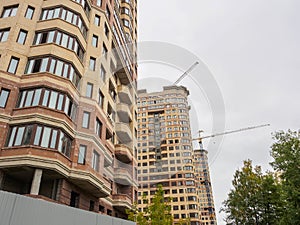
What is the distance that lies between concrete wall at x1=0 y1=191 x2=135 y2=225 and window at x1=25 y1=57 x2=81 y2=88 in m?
11.3

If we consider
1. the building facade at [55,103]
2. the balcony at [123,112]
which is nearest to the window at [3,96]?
the building facade at [55,103]

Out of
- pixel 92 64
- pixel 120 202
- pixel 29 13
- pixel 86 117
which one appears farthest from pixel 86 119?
pixel 29 13

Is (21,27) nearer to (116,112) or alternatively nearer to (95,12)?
(95,12)

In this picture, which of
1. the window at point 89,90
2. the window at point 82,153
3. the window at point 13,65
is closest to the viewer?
the window at point 82,153

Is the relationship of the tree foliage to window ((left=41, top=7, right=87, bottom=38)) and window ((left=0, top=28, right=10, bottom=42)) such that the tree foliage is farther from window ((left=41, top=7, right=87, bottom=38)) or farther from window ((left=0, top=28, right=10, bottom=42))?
window ((left=0, top=28, right=10, bottom=42))

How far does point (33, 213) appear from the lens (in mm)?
6844

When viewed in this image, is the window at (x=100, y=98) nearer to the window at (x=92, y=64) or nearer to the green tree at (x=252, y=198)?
the window at (x=92, y=64)

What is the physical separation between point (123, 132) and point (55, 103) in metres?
11.3

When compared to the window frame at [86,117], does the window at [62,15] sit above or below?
above

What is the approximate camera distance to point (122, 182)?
24734mm

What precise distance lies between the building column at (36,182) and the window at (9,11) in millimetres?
13176

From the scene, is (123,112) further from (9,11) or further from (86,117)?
(9,11)

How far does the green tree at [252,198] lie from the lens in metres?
25.6

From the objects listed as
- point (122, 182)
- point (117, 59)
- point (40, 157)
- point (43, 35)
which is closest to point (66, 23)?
point (43, 35)
